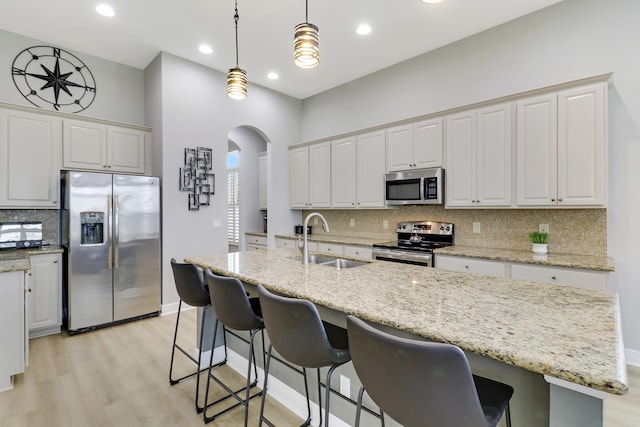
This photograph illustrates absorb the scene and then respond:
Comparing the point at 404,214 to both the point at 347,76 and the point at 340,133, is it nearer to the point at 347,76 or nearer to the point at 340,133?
the point at 340,133

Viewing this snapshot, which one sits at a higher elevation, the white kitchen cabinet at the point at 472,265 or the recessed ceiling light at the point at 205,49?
the recessed ceiling light at the point at 205,49

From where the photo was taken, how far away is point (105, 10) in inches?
127

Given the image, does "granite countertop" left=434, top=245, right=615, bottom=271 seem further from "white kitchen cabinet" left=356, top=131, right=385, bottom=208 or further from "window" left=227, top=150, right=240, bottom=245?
"window" left=227, top=150, right=240, bottom=245

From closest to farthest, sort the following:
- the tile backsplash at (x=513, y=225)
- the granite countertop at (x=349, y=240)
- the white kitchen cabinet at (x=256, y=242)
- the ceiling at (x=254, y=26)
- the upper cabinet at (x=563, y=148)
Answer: the upper cabinet at (x=563, y=148) < the tile backsplash at (x=513, y=225) < the ceiling at (x=254, y=26) < the granite countertop at (x=349, y=240) < the white kitchen cabinet at (x=256, y=242)

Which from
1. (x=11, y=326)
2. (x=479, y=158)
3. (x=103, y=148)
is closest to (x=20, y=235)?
(x=103, y=148)

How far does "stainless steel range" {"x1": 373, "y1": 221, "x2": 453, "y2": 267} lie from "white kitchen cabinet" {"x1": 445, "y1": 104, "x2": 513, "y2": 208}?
1.48ft

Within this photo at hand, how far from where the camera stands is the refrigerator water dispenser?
11.4 ft

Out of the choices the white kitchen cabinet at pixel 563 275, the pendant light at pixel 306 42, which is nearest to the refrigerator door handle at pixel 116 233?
the pendant light at pixel 306 42

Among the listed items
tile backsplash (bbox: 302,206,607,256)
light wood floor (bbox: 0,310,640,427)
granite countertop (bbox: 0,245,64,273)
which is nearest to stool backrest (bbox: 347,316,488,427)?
light wood floor (bbox: 0,310,640,427)

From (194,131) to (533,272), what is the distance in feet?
13.7

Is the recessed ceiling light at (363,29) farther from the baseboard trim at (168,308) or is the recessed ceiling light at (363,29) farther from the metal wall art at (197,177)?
the baseboard trim at (168,308)

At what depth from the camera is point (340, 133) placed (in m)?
5.16

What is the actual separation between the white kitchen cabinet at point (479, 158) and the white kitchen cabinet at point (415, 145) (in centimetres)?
14

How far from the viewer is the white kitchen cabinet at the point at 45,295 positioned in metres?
3.30
